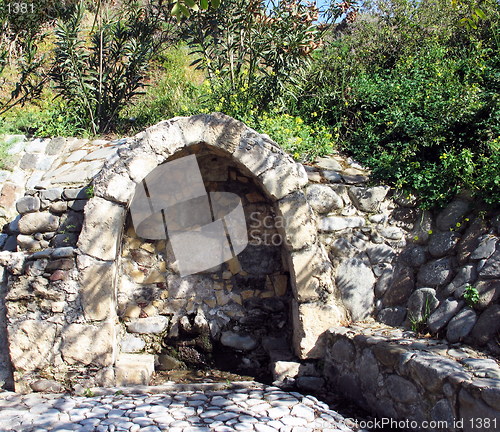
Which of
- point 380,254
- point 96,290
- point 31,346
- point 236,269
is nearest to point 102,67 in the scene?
point 236,269

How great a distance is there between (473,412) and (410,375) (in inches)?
18.9

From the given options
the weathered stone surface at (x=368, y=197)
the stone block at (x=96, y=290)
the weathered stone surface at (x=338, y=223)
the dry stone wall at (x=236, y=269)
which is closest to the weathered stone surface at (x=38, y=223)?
the dry stone wall at (x=236, y=269)

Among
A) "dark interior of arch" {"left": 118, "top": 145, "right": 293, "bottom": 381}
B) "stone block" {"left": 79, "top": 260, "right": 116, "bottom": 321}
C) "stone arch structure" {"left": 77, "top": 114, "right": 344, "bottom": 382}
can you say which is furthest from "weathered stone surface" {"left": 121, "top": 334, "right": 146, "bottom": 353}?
"stone block" {"left": 79, "top": 260, "right": 116, "bottom": 321}

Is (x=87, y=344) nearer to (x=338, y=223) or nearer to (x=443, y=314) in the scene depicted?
(x=338, y=223)

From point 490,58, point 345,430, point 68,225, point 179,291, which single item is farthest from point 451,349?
point 490,58

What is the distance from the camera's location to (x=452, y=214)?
392 centimetres

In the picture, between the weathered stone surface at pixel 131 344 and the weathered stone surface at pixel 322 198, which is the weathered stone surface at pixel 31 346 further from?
the weathered stone surface at pixel 322 198

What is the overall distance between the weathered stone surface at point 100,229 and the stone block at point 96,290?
0.09 m

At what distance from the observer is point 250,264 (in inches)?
179

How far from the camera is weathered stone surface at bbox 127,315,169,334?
429 cm

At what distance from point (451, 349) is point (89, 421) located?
2.29 metres

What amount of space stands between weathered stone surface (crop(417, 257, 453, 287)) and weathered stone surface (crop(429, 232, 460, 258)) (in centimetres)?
6

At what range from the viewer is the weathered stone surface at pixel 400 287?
12.9 ft

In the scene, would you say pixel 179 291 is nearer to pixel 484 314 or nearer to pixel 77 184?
pixel 77 184
